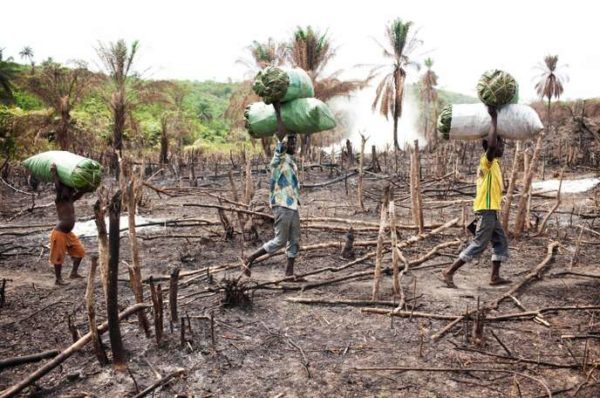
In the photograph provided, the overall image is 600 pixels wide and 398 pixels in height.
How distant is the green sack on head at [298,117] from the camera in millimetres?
4727

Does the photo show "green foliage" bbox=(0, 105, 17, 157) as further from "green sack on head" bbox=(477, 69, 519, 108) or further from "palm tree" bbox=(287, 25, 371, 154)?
"green sack on head" bbox=(477, 69, 519, 108)

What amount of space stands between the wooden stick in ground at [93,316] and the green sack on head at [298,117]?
2381mm

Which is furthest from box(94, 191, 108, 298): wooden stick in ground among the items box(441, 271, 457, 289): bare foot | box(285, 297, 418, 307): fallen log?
box(441, 271, 457, 289): bare foot

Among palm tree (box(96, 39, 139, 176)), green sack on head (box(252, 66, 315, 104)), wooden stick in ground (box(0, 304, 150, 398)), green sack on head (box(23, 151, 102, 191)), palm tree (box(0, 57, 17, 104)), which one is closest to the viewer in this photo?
wooden stick in ground (box(0, 304, 150, 398))

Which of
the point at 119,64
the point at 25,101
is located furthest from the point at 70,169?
the point at 25,101

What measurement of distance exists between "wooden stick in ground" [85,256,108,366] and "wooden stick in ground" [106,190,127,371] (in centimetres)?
8

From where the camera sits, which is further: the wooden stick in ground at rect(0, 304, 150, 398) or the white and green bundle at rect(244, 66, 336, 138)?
the white and green bundle at rect(244, 66, 336, 138)

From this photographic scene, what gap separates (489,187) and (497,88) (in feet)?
2.98

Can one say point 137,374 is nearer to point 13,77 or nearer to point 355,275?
point 355,275

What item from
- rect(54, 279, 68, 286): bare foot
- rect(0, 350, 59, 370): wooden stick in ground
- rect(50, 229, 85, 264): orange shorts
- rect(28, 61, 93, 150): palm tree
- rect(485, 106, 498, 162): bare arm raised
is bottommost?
rect(54, 279, 68, 286): bare foot

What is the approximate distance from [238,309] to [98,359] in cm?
126

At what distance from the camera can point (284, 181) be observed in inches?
191

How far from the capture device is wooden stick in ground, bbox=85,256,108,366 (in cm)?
301

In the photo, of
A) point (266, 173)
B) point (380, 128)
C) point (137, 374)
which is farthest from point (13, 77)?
point (137, 374)
